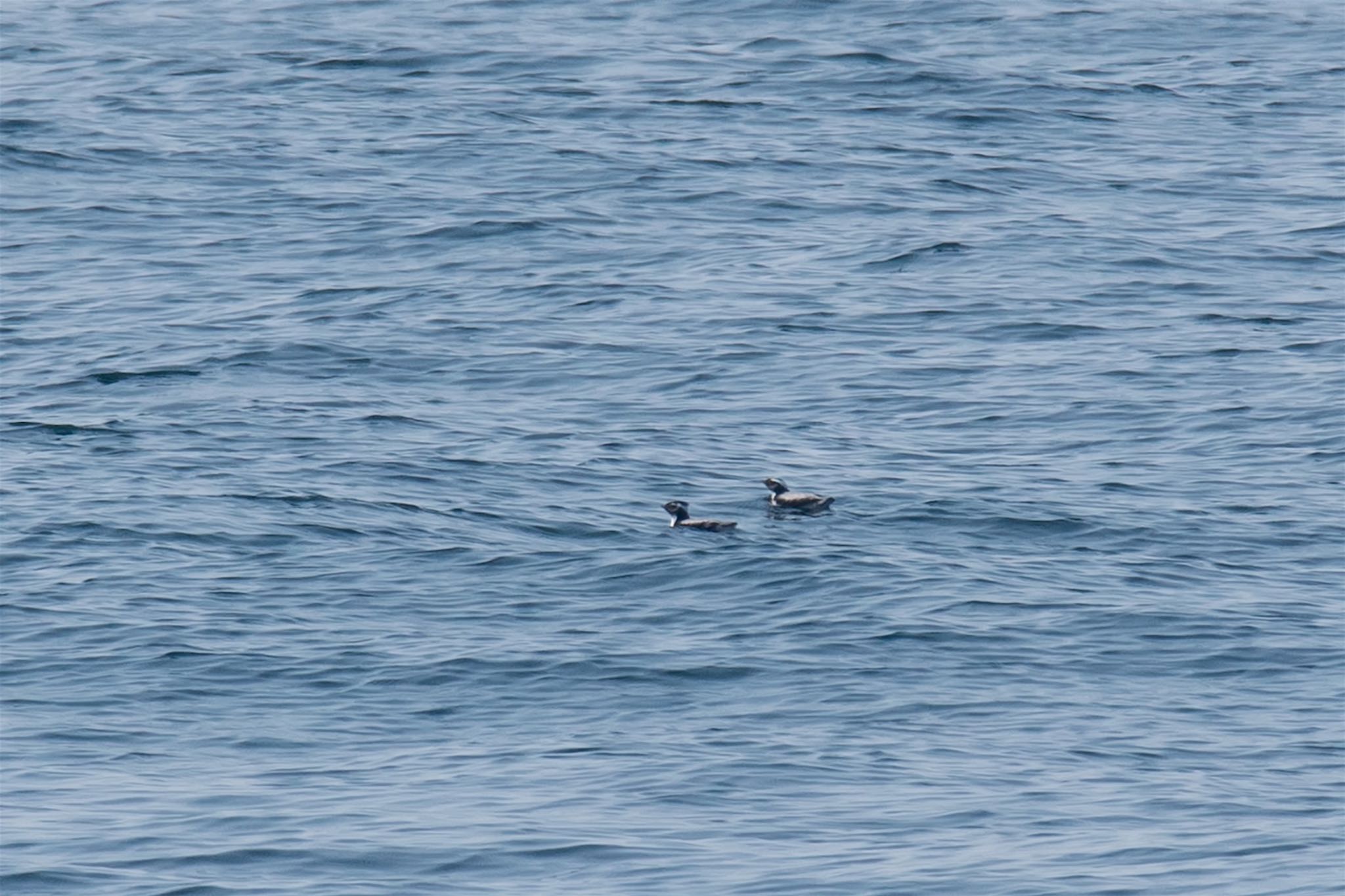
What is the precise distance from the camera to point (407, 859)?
14.8 m

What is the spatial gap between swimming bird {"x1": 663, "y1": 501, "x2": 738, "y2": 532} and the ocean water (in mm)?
305

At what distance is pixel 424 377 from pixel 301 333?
7.74 feet

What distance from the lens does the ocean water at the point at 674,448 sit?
15.7 metres

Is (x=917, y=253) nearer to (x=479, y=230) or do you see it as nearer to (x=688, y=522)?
(x=479, y=230)

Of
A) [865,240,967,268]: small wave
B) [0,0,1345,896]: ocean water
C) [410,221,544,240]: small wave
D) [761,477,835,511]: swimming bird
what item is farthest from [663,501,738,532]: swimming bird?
[410,221,544,240]: small wave

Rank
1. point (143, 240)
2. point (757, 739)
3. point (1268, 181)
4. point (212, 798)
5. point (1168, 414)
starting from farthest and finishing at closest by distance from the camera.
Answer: point (1268, 181) < point (143, 240) < point (1168, 414) < point (757, 739) < point (212, 798)

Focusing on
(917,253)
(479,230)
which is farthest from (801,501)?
(479,230)

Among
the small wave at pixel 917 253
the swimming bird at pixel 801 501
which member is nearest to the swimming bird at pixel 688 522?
the swimming bird at pixel 801 501

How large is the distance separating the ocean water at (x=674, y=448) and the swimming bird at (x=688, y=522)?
30 centimetres

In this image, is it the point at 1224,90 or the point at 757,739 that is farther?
the point at 1224,90

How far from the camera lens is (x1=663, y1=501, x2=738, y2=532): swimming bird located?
22359 millimetres

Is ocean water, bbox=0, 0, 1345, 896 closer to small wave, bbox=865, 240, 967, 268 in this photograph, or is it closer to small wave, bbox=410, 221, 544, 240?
small wave, bbox=865, 240, 967, 268

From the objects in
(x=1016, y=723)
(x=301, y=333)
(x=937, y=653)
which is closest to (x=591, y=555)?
(x=937, y=653)

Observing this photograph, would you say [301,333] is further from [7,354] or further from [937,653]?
[937,653]
